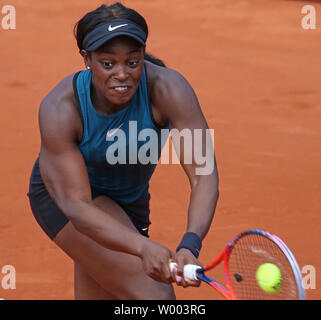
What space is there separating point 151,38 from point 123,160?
6.63 meters

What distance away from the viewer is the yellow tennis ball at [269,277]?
3.17 m

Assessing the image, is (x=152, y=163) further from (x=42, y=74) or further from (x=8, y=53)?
(x=8, y=53)

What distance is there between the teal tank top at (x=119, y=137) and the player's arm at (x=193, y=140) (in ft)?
0.28

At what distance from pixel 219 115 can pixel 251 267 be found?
188 inches

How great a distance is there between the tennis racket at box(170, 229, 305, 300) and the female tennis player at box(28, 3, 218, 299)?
12 cm

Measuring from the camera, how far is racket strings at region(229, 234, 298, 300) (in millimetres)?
3125

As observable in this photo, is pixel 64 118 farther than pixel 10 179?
No

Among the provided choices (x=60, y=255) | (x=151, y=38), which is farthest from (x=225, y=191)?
(x=151, y=38)

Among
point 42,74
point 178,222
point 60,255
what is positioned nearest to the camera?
point 60,255

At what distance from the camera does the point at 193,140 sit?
3557 mm

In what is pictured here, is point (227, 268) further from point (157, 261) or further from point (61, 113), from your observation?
point (61, 113)

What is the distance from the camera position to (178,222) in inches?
243

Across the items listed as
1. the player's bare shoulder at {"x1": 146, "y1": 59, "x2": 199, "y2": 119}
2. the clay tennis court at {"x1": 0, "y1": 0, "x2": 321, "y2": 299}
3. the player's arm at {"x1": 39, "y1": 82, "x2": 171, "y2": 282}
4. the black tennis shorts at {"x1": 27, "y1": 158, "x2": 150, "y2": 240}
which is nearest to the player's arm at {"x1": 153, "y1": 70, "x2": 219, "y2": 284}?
the player's bare shoulder at {"x1": 146, "y1": 59, "x2": 199, "y2": 119}

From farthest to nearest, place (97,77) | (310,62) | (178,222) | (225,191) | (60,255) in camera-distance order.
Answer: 1. (310,62)
2. (225,191)
3. (178,222)
4. (60,255)
5. (97,77)
